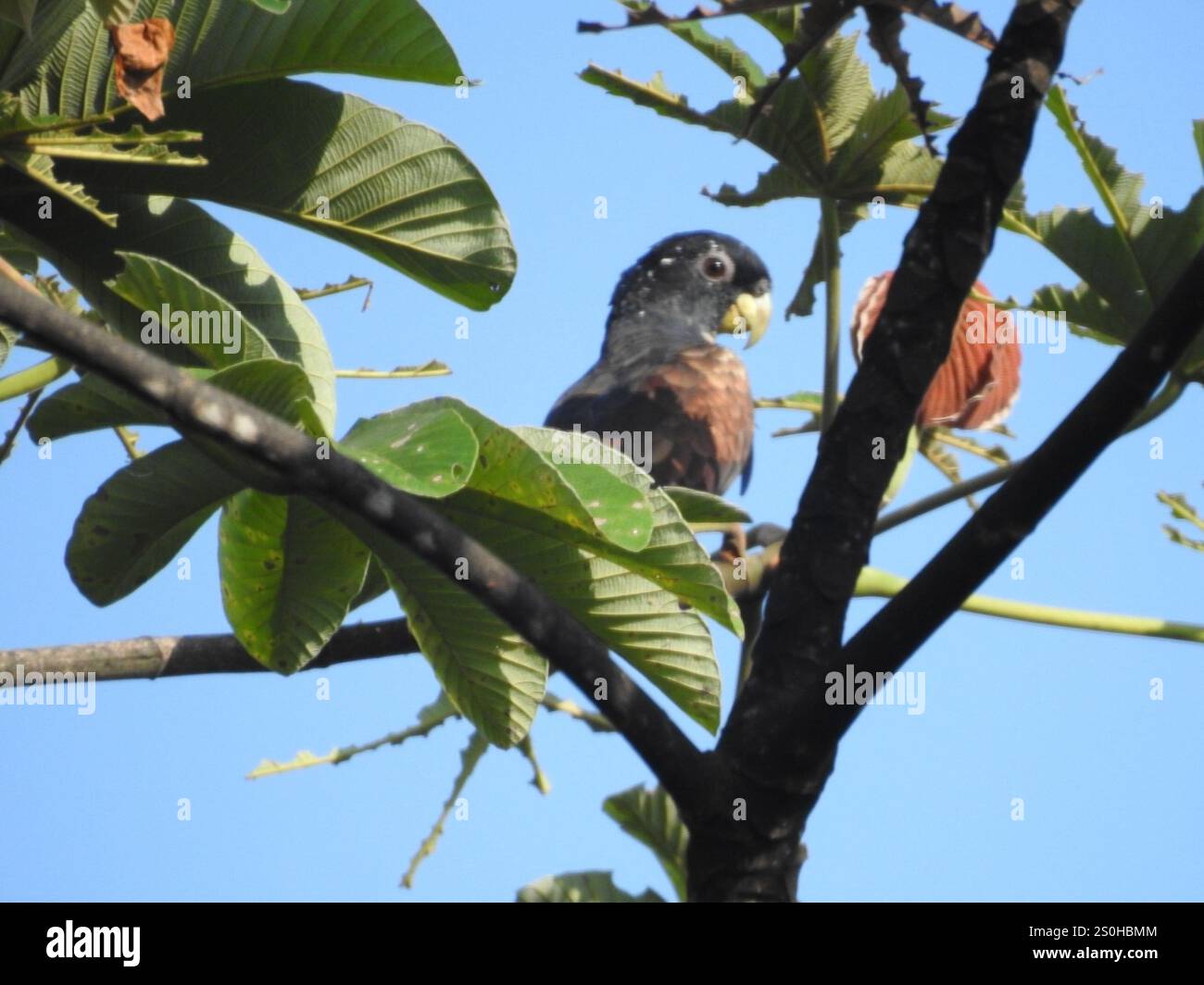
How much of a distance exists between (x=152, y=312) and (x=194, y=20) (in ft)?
1.35

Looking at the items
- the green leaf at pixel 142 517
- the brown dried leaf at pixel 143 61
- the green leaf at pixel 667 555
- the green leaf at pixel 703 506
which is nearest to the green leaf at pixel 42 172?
the brown dried leaf at pixel 143 61

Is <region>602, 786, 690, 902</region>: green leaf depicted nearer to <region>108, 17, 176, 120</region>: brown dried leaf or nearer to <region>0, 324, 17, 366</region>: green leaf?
<region>0, 324, 17, 366</region>: green leaf

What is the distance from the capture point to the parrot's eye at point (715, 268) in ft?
19.7

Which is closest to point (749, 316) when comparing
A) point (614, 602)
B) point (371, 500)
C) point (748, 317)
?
point (748, 317)

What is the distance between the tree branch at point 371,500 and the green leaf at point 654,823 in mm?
1222

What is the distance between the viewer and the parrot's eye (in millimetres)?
5996

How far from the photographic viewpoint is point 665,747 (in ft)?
4.76

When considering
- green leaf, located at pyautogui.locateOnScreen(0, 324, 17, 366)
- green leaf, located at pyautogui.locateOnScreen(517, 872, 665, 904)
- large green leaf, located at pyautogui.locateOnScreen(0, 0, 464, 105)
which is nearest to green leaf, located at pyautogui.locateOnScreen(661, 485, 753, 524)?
large green leaf, located at pyautogui.locateOnScreen(0, 0, 464, 105)

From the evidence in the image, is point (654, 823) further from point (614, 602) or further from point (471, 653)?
point (614, 602)

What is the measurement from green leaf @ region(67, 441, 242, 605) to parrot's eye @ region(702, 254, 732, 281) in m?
4.57

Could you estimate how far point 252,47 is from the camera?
5.59 ft

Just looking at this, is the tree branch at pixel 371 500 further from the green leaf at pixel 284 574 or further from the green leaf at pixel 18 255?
the green leaf at pixel 18 255

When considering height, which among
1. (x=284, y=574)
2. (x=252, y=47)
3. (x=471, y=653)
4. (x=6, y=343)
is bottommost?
(x=471, y=653)

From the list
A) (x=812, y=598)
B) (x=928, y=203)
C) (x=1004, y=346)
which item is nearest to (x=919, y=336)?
(x=928, y=203)
